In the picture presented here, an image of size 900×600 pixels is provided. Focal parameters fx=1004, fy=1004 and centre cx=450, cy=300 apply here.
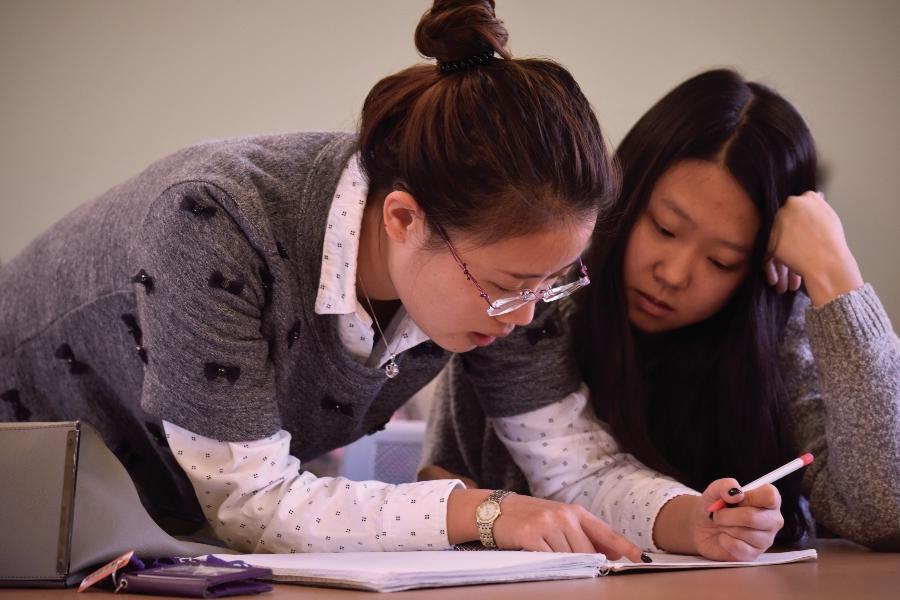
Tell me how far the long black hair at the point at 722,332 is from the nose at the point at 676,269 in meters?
0.07

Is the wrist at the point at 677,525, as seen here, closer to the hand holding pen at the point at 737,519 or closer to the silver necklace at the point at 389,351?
the hand holding pen at the point at 737,519

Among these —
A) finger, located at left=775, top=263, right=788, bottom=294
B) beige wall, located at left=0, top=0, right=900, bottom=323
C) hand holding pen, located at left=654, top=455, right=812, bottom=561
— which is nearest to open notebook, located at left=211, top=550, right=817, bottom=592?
hand holding pen, located at left=654, top=455, right=812, bottom=561

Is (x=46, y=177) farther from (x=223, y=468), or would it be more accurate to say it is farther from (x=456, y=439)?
(x=223, y=468)

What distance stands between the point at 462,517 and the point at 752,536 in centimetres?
34

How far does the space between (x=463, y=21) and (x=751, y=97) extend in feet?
2.07

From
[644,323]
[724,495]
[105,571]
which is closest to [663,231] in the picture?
[644,323]

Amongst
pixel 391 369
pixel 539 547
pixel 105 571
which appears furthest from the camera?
pixel 391 369

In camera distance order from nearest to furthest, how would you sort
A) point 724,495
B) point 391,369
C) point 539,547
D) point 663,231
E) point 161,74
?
point 539,547
point 724,495
point 391,369
point 663,231
point 161,74

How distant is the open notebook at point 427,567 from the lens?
831mm

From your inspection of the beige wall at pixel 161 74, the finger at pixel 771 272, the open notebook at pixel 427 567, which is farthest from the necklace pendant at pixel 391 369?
the beige wall at pixel 161 74

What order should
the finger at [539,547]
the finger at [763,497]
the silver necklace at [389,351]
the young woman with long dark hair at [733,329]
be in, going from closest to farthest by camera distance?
1. the finger at [539,547]
2. the finger at [763,497]
3. the silver necklace at [389,351]
4. the young woman with long dark hair at [733,329]

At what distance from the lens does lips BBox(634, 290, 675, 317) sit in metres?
1.53

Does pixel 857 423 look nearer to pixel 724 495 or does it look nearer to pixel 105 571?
pixel 724 495

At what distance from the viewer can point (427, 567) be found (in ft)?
2.83
